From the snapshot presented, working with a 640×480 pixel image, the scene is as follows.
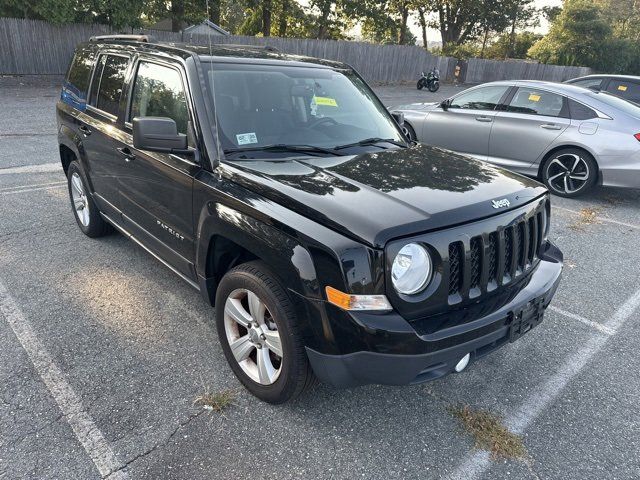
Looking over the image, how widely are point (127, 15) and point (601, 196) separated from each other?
17.6 meters

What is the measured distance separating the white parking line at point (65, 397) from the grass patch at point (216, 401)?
525 mm

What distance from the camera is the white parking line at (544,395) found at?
2.42 meters

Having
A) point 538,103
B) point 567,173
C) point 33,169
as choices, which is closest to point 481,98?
point 538,103

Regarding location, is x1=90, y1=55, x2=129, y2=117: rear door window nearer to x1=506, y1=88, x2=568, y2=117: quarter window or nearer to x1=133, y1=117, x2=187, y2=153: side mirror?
x1=133, y1=117, x2=187, y2=153: side mirror

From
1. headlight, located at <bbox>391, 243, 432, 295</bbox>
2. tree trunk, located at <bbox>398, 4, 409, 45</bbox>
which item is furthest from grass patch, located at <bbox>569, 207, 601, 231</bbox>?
tree trunk, located at <bbox>398, 4, 409, 45</bbox>

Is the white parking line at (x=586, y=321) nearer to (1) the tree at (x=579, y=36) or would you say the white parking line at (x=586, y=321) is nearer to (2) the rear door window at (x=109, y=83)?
(2) the rear door window at (x=109, y=83)

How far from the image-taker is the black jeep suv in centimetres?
221

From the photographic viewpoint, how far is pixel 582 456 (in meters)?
2.52

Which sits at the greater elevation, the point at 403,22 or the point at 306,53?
the point at 403,22

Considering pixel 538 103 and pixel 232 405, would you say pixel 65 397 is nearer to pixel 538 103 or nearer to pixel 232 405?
pixel 232 405

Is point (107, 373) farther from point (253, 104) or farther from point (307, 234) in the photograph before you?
point (253, 104)

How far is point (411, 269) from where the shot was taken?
7.31ft

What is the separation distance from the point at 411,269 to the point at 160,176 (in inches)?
75.5

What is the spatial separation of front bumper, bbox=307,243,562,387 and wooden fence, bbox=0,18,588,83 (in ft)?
12.1
